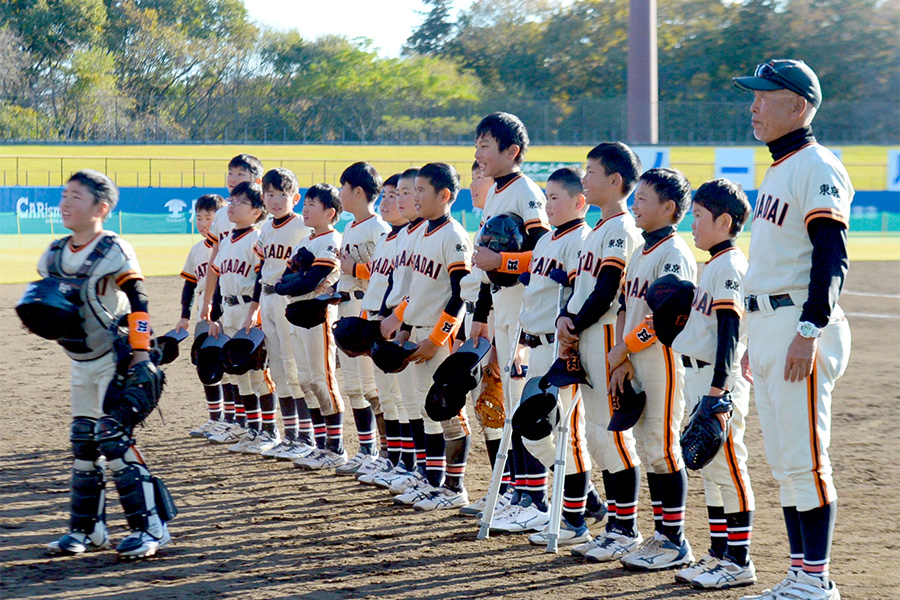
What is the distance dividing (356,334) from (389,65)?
31.1m

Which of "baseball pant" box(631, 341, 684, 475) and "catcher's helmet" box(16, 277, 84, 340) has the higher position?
"catcher's helmet" box(16, 277, 84, 340)

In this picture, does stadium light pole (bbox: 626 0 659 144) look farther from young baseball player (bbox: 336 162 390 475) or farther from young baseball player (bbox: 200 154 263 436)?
young baseball player (bbox: 336 162 390 475)

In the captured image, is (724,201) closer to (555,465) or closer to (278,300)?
(555,465)

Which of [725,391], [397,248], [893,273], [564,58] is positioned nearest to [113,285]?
[397,248]

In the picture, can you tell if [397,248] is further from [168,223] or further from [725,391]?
[168,223]

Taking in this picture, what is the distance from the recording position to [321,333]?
6715mm

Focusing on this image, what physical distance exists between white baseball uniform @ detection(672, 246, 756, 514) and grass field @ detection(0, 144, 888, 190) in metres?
24.1

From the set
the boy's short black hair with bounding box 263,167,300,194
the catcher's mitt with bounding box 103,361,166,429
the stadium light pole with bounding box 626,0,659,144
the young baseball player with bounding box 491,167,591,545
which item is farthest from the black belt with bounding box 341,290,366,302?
the stadium light pole with bounding box 626,0,659,144

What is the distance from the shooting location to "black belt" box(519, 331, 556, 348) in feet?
16.5

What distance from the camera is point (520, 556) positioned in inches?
188

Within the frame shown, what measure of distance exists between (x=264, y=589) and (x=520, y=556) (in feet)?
4.12

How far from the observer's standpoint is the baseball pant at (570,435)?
4.93m

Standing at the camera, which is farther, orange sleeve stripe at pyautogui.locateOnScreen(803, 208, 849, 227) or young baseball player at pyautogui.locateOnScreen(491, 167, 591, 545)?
young baseball player at pyautogui.locateOnScreen(491, 167, 591, 545)

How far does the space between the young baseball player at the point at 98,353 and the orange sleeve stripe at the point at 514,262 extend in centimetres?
180
